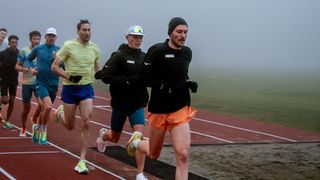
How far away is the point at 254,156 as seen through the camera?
386 inches

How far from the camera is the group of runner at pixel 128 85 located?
588 cm

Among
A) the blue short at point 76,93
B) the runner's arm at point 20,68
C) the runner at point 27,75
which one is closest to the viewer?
the blue short at point 76,93

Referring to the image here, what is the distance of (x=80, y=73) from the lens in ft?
25.7

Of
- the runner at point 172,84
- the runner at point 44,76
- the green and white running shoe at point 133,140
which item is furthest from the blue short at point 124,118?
the runner at point 44,76

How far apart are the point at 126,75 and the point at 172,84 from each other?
4.87 feet

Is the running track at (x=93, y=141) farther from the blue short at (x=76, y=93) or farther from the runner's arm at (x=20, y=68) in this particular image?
the runner's arm at (x=20, y=68)

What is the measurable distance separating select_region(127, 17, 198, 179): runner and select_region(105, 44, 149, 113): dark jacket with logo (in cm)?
116

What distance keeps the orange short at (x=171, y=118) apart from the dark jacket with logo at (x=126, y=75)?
117cm

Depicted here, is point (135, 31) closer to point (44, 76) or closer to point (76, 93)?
point (76, 93)

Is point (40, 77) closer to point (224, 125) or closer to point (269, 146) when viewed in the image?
point (269, 146)

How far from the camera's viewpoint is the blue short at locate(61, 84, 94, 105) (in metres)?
7.77

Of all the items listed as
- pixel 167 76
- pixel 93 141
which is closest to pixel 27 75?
pixel 93 141

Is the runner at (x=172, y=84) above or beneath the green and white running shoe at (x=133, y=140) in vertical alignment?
above

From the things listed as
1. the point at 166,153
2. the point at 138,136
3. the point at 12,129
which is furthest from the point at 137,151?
the point at 12,129
